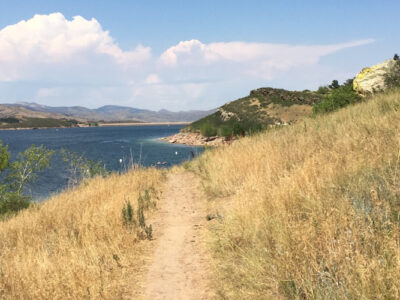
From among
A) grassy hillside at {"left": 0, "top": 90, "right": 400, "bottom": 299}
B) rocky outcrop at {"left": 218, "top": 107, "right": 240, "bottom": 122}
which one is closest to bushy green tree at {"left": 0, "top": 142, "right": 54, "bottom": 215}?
grassy hillside at {"left": 0, "top": 90, "right": 400, "bottom": 299}

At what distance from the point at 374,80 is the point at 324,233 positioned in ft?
56.2

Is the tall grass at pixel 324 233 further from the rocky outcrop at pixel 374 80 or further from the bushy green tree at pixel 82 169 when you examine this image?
the rocky outcrop at pixel 374 80

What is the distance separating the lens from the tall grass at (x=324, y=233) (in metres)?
2.93

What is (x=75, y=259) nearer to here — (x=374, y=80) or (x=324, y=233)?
(x=324, y=233)

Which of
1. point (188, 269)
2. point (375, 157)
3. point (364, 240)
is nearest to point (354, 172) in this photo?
point (375, 157)

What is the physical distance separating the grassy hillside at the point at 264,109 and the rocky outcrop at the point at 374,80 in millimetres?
51602

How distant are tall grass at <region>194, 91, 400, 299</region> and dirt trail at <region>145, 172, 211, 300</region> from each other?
0.37 meters

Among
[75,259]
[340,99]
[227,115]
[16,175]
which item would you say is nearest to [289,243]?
[75,259]

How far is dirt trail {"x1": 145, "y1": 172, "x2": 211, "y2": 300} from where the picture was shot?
4.26 meters

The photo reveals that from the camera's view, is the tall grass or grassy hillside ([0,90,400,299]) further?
grassy hillside ([0,90,400,299])

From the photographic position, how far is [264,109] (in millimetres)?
84500

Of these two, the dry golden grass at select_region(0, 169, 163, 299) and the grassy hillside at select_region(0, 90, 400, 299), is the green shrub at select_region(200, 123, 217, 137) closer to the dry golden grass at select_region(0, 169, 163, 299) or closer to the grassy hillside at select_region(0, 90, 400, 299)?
the dry golden grass at select_region(0, 169, 163, 299)

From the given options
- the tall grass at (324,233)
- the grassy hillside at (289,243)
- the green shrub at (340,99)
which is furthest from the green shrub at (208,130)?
the tall grass at (324,233)

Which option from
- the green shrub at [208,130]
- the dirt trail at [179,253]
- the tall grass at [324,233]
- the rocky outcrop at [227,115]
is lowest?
the dirt trail at [179,253]
